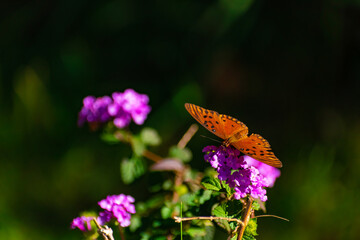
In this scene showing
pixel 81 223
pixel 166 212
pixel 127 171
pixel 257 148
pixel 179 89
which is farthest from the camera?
pixel 179 89

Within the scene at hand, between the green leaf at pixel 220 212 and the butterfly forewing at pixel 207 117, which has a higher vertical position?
the butterfly forewing at pixel 207 117

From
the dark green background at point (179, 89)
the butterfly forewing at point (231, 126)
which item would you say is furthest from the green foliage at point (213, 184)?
the dark green background at point (179, 89)

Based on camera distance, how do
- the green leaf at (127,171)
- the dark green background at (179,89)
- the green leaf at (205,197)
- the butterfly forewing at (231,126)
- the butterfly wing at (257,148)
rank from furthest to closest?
the dark green background at (179,89), the green leaf at (127,171), the green leaf at (205,197), the butterfly forewing at (231,126), the butterfly wing at (257,148)

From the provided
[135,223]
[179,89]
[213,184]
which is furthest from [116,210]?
[179,89]

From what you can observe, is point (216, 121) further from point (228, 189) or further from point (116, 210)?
point (116, 210)

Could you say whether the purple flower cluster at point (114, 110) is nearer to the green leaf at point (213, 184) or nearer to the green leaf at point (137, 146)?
the green leaf at point (137, 146)

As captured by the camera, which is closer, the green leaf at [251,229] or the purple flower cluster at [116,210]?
the green leaf at [251,229]
